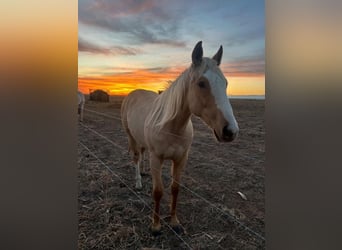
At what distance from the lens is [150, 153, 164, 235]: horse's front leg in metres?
0.96

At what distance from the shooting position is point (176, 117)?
0.98 meters

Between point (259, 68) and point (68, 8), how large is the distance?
2.07ft

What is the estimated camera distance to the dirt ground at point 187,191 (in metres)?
0.94

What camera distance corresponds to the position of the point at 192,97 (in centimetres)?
91

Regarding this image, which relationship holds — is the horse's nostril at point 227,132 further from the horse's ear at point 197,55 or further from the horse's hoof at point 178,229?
the horse's hoof at point 178,229

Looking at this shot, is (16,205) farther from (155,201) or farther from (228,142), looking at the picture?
(228,142)

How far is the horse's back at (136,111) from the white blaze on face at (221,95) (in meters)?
0.22

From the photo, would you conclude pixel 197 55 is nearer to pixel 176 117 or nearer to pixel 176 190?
pixel 176 117

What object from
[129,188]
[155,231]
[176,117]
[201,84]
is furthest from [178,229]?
[201,84]

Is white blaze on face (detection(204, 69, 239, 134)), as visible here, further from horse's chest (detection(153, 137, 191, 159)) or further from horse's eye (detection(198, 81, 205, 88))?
horse's chest (detection(153, 137, 191, 159))

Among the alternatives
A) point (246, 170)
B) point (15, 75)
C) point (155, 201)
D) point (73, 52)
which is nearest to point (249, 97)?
point (246, 170)

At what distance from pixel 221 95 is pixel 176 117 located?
20 centimetres

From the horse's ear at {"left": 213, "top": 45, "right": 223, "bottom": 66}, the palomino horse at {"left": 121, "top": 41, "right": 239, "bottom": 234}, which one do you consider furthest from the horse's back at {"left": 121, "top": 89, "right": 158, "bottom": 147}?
the horse's ear at {"left": 213, "top": 45, "right": 223, "bottom": 66}

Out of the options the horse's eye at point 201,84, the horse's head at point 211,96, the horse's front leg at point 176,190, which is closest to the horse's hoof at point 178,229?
the horse's front leg at point 176,190
